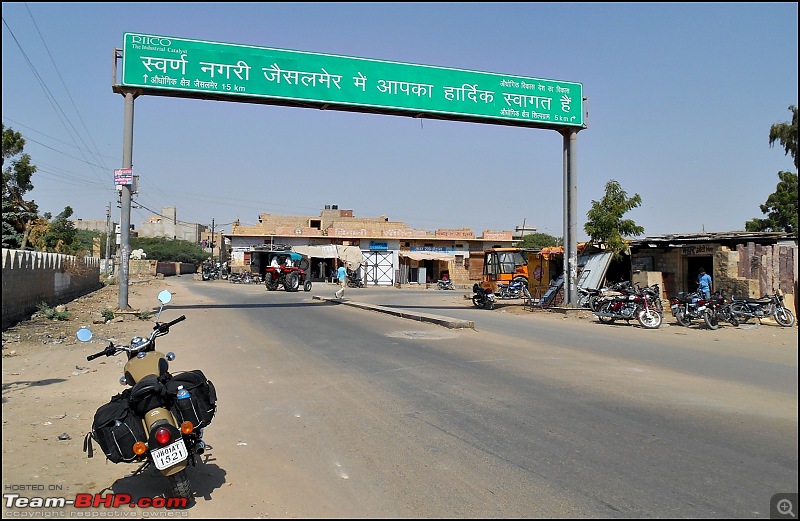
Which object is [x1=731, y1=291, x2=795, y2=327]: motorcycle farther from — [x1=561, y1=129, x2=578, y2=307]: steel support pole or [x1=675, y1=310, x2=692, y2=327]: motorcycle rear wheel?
[x1=561, y1=129, x2=578, y2=307]: steel support pole

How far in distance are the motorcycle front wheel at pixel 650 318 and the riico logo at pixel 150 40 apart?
51.6ft

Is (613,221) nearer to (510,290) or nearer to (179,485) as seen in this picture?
(510,290)

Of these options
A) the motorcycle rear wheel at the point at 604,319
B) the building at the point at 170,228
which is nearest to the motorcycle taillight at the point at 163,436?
the motorcycle rear wheel at the point at 604,319

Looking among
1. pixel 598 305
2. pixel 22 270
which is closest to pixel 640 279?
pixel 598 305

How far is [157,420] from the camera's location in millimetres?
4207

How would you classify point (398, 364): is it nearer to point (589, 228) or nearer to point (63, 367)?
point (63, 367)

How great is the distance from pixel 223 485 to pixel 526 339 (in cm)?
958

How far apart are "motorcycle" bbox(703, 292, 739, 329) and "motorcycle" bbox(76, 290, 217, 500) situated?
14537mm

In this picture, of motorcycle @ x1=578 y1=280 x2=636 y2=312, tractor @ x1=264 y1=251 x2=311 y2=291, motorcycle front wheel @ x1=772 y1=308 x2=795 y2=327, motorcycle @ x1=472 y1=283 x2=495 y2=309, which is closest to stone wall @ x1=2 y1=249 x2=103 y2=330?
tractor @ x1=264 y1=251 x2=311 y2=291

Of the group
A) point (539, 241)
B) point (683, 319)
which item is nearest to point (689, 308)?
point (683, 319)

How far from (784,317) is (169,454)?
54.7ft

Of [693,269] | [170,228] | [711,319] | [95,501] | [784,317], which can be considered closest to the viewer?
[95,501]

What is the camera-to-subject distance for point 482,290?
24781mm

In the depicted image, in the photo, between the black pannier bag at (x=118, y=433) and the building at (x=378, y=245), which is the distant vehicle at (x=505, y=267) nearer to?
the building at (x=378, y=245)
